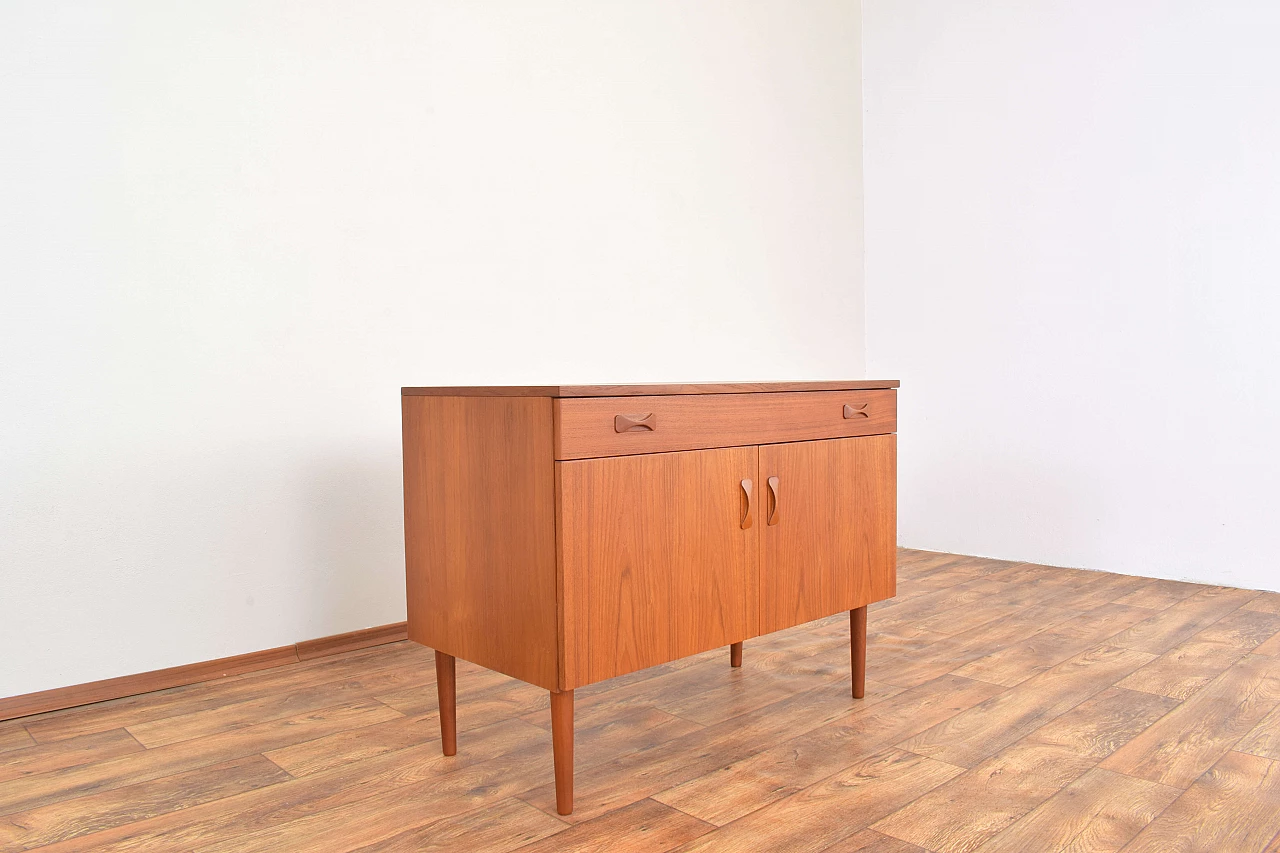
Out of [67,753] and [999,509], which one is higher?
[999,509]

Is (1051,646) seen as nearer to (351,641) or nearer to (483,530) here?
(483,530)

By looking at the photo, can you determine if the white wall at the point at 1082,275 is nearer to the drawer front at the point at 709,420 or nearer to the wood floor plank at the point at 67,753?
the drawer front at the point at 709,420

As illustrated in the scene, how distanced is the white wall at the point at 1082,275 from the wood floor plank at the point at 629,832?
2.66 m

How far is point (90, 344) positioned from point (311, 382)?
547 millimetres

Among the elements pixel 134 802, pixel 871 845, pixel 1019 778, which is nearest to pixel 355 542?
pixel 134 802

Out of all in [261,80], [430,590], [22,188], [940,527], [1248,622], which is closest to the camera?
[430,590]

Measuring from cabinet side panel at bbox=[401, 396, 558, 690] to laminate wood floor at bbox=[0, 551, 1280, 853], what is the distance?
273 mm

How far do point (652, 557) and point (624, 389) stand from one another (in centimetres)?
31

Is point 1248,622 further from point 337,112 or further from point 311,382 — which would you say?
point 337,112

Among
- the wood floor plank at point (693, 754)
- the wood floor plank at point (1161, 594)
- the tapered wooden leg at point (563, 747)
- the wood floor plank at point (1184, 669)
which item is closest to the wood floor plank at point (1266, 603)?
the wood floor plank at point (1161, 594)

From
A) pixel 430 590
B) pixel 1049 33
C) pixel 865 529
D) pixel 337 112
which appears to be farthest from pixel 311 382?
pixel 1049 33

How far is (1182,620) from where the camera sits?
2842 mm

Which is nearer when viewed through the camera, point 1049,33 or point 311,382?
point 311,382

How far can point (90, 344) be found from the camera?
2180 mm
